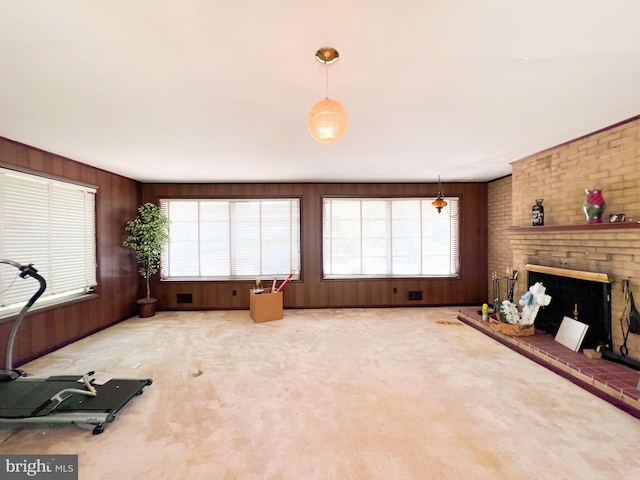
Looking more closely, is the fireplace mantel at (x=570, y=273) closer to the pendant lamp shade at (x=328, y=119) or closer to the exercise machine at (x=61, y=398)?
the pendant lamp shade at (x=328, y=119)

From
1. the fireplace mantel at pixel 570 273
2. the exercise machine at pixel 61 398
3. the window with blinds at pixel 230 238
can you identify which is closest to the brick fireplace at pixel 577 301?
the fireplace mantel at pixel 570 273

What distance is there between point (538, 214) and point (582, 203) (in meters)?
0.51

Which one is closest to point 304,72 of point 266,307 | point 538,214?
point 538,214

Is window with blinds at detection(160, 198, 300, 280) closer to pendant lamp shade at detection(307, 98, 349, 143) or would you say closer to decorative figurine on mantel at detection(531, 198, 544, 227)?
decorative figurine on mantel at detection(531, 198, 544, 227)

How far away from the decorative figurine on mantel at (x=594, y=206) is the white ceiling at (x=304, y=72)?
73 cm

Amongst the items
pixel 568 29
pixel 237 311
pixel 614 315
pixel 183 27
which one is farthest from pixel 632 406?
pixel 237 311

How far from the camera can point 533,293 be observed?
376 centimetres

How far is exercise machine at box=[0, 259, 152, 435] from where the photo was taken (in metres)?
2.10

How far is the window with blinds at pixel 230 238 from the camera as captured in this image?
5.68 m

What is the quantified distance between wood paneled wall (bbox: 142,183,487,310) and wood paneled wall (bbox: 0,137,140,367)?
2.27 ft

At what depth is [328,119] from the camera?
165cm

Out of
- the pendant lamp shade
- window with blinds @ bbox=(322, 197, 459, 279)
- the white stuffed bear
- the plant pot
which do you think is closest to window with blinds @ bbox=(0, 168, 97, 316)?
the plant pot

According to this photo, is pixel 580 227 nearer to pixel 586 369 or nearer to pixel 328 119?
pixel 586 369

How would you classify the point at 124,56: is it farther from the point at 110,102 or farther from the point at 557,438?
the point at 557,438
